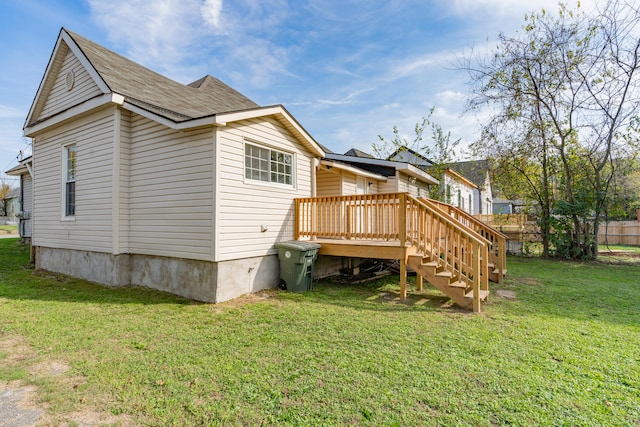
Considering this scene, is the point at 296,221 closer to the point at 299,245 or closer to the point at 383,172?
the point at 299,245

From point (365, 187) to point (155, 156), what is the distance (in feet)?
24.1

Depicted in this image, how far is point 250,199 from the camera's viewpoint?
6.31 meters

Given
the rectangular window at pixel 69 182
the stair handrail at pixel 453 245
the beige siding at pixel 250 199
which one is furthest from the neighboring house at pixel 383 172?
the rectangular window at pixel 69 182

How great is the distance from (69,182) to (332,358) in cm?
840

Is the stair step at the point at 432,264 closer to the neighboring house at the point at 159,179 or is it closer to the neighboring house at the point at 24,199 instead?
the neighboring house at the point at 159,179

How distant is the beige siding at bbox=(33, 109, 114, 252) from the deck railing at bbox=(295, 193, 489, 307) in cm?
435

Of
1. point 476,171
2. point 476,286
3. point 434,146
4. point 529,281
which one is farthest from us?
point 434,146

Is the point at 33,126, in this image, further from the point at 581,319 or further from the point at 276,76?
the point at 581,319

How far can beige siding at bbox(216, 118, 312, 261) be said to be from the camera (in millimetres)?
5742

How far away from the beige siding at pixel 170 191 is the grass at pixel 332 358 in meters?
1.13

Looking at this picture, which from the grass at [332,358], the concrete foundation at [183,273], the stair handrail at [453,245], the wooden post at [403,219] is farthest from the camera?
the wooden post at [403,219]

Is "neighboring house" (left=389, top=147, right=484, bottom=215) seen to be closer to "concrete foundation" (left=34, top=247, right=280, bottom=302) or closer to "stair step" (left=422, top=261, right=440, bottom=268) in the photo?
"stair step" (left=422, top=261, right=440, bottom=268)

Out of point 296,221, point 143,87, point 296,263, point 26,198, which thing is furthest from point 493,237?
point 26,198

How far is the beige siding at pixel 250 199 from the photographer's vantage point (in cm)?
574
